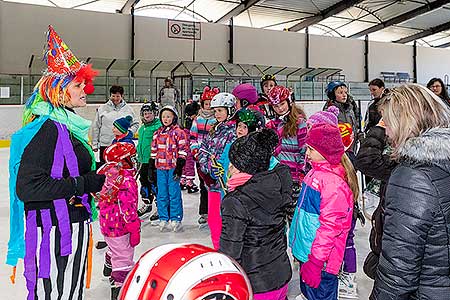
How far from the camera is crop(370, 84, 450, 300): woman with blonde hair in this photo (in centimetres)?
128

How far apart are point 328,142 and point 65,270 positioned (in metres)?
1.35

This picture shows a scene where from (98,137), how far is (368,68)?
54.2ft

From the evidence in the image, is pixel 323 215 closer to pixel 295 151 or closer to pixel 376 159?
pixel 376 159

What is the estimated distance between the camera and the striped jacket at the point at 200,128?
4.39 m

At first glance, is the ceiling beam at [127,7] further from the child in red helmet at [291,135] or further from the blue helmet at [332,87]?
the child in red helmet at [291,135]

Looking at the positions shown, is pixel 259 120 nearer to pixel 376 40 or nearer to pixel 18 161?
pixel 18 161

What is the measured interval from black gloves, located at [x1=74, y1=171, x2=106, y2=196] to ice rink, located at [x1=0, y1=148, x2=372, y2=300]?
1341mm

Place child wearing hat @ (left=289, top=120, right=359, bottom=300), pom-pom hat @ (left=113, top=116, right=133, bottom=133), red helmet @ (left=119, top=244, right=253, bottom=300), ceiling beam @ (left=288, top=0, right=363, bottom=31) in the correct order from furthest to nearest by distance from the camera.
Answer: ceiling beam @ (left=288, top=0, right=363, bottom=31)
pom-pom hat @ (left=113, top=116, right=133, bottom=133)
child wearing hat @ (left=289, top=120, right=359, bottom=300)
red helmet @ (left=119, top=244, right=253, bottom=300)

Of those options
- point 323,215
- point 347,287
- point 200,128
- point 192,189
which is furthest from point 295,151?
point 192,189

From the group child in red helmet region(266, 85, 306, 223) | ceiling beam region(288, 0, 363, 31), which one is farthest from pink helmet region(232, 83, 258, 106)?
ceiling beam region(288, 0, 363, 31)

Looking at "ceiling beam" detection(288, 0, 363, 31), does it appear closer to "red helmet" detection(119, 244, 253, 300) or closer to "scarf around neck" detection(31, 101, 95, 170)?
"scarf around neck" detection(31, 101, 95, 170)

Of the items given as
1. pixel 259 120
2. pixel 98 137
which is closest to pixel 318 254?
pixel 259 120

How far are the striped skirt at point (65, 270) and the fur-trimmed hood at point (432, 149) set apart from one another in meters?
1.24

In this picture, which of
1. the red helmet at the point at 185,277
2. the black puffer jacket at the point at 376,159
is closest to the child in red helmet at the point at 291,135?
the black puffer jacket at the point at 376,159
